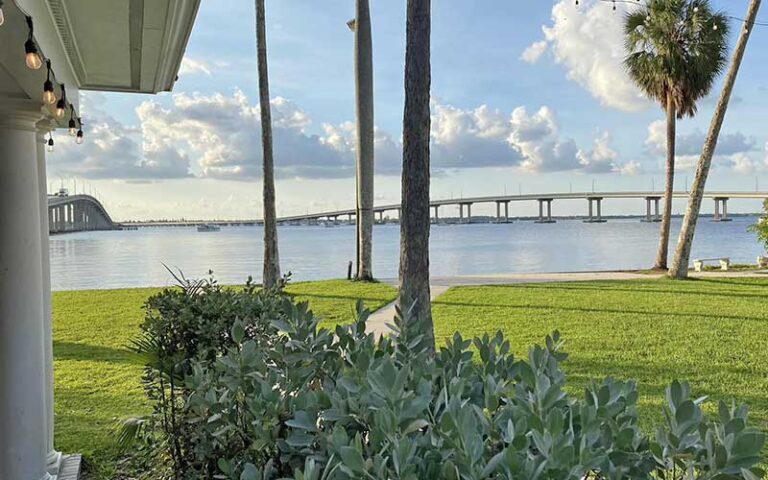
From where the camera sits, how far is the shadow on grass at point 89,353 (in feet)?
24.6

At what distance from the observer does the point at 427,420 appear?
4.38ft

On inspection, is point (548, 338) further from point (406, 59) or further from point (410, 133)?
point (406, 59)

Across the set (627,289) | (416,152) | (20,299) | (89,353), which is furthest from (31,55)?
(627,289)

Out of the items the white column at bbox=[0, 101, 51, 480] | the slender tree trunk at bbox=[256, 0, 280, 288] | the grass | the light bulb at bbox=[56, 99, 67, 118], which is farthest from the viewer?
the slender tree trunk at bbox=[256, 0, 280, 288]

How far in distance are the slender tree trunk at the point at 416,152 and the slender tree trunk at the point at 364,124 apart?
827 cm

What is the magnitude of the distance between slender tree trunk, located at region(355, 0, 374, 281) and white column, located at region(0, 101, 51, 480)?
11.5 meters

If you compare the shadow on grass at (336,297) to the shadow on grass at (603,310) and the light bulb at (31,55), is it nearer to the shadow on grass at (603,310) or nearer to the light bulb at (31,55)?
the shadow on grass at (603,310)

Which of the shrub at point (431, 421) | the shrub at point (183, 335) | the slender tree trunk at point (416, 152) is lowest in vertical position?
the shrub at point (183, 335)

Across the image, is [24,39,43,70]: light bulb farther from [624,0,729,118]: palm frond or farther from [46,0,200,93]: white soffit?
[624,0,729,118]: palm frond

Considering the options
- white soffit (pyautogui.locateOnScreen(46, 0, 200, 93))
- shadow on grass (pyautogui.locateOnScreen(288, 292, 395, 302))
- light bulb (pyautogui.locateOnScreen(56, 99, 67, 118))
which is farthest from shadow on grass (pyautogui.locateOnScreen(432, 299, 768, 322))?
light bulb (pyautogui.locateOnScreen(56, 99, 67, 118))

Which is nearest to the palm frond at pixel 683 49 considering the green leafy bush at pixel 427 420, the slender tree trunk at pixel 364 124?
the slender tree trunk at pixel 364 124

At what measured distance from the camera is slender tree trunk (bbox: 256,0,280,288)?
12.2 meters

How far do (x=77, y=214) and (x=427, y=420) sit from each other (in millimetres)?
47626

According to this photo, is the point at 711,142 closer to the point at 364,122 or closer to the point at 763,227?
the point at 763,227
